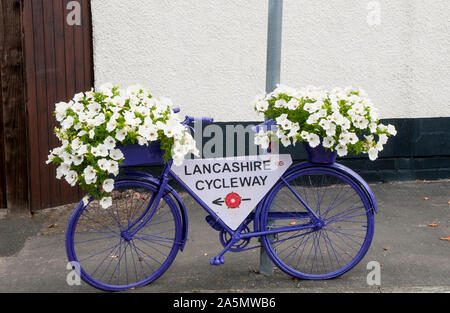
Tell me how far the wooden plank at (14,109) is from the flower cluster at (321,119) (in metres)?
3.01

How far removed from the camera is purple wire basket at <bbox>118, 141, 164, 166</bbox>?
3.69 metres

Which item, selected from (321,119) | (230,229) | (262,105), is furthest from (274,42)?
(230,229)

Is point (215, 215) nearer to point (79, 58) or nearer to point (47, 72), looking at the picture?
point (47, 72)

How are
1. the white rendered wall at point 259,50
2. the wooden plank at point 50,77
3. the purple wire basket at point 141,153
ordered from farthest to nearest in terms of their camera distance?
the white rendered wall at point 259,50 < the wooden plank at point 50,77 < the purple wire basket at point 141,153

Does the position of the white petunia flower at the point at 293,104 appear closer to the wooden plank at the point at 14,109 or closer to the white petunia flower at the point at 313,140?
the white petunia flower at the point at 313,140

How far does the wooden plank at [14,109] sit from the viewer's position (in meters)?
5.70

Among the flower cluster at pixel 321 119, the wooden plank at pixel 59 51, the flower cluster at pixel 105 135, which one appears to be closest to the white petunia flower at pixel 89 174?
the flower cluster at pixel 105 135

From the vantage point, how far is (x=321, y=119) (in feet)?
12.4

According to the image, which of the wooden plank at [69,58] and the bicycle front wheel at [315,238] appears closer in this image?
the bicycle front wheel at [315,238]

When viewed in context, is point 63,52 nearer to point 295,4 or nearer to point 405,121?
point 295,4

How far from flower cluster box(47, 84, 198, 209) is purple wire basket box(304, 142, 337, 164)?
87 cm

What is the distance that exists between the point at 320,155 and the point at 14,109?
11.3ft

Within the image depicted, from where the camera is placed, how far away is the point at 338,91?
3.98 metres
